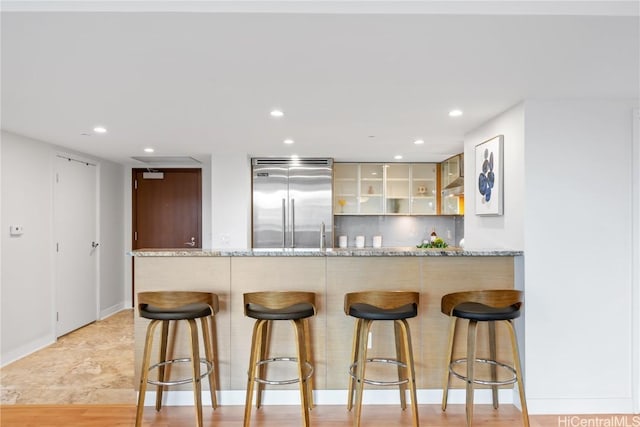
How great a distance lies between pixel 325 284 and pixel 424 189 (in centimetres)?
382

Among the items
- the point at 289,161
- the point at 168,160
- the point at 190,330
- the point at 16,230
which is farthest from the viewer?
the point at 168,160

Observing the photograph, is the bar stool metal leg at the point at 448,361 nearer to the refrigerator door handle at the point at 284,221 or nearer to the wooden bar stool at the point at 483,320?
the wooden bar stool at the point at 483,320

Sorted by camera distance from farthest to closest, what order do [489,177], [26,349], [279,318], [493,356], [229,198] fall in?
[229,198] < [26,349] < [489,177] < [493,356] < [279,318]

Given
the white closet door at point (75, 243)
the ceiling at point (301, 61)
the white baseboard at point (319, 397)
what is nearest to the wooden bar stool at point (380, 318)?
the white baseboard at point (319, 397)

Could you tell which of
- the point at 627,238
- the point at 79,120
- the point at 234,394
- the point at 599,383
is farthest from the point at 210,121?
the point at 599,383

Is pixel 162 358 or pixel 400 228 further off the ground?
pixel 400 228

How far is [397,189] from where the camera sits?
6305mm

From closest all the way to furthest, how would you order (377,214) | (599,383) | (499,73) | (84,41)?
(84,41)
(499,73)
(599,383)
(377,214)

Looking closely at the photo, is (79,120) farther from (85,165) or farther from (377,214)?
(377,214)

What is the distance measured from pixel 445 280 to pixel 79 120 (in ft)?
11.0

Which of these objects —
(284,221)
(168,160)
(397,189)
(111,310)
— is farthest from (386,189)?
(111,310)

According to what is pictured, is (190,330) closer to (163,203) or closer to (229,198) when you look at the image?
(229,198)

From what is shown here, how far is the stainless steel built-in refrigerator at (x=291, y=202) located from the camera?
580 centimetres

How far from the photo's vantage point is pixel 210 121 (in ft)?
11.8
